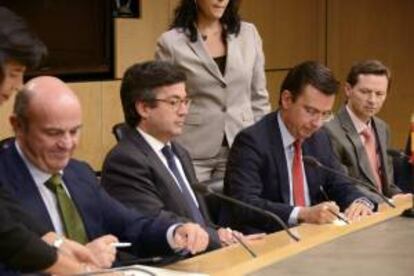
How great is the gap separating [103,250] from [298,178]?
52.2 inches

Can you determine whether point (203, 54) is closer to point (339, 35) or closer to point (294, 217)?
point (294, 217)

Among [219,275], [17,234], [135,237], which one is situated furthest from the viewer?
[135,237]

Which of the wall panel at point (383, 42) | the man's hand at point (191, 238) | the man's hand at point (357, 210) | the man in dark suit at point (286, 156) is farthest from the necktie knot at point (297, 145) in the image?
the wall panel at point (383, 42)

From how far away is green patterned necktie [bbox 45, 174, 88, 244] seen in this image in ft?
7.77

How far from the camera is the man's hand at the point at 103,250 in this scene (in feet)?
7.18

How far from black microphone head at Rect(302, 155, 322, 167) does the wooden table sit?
0.33m

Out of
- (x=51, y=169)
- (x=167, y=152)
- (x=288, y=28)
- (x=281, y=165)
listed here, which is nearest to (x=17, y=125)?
(x=51, y=169)

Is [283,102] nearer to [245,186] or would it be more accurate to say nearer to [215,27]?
[245,186]

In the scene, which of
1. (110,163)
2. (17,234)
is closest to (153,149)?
(110,163)

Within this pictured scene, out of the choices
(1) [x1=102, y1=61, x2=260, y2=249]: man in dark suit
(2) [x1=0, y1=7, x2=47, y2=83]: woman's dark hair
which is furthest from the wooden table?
(2) [x1=0, y1=7, x2=47, y2=83]: woman's dark hair

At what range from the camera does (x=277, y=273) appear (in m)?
2.27

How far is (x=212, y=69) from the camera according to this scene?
12.8 feet

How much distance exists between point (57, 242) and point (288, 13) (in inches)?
204

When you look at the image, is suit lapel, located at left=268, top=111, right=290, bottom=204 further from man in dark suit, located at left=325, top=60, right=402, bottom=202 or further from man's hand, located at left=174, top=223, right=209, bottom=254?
man's hand, located at left=174, top=223, right=209, bottom=254
